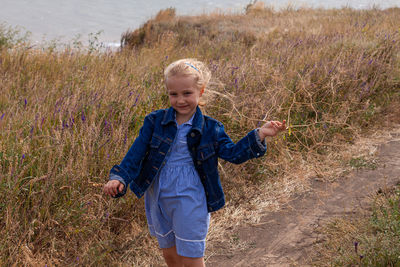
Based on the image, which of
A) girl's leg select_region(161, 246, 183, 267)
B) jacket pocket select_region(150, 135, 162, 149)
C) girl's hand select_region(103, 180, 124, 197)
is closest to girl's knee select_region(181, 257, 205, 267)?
girl's leg select_region(161, 246, 183, 267)

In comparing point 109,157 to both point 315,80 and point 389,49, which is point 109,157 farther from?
point 389,49

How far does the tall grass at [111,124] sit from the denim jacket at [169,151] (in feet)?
2.14

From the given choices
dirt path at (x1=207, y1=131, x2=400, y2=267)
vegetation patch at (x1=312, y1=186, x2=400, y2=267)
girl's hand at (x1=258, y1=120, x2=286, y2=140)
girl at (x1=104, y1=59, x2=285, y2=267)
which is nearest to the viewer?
girl's hand at (x1=258, y1=120, x2=286, y2=140)

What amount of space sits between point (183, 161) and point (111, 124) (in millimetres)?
1195

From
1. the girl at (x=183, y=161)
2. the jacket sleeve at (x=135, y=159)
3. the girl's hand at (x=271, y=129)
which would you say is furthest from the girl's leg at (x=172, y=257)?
the girl's hand at (x=271, y=129)

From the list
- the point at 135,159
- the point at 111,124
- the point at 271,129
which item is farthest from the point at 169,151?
A: the point at 111,124

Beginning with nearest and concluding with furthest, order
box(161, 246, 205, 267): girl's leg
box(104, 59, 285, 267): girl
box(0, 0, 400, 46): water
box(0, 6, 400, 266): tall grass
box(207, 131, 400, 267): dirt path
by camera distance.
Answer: box(104, 59, 285, 267): girl
box(161, 246, 205, 267): girl's leg
box(0, 6, 400, 266): tall grass
box(207, 131, 400, 267): dirt path
box(0, 0, 400, 46): water

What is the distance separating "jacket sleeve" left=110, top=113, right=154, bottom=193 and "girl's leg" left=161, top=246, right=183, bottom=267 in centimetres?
54

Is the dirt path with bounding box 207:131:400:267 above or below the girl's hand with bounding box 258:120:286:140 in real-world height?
below

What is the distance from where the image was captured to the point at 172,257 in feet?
8.27

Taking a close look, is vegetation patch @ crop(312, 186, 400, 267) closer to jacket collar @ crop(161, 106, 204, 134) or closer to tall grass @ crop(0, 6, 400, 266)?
tall grass @ crop(0, 6, 400, 266)

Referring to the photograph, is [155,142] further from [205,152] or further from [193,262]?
[193,262]

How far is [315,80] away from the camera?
18.8ft

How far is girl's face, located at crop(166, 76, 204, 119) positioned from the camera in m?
2.21
